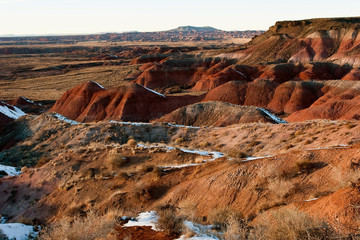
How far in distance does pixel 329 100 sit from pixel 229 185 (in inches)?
1372

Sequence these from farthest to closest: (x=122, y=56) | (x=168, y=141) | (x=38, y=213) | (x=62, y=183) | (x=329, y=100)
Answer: (x=122, y=56) → (x=329, y=100) → (x=168, y=141) → (x=62, y=183) → (x=38, y=213)

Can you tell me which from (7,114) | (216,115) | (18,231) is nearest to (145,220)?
(18,231)

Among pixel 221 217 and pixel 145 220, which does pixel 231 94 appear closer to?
pixel 145 220

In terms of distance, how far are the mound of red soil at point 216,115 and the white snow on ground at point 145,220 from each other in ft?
71.8

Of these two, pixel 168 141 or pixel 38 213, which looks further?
pixel 168 141

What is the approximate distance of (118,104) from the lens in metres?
42.7

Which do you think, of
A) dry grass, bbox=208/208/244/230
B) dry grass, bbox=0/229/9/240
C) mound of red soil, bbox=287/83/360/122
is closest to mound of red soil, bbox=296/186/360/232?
dry grass, bbox=208/208/244/230

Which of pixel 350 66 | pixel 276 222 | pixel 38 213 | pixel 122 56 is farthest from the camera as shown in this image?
pixel 122 56

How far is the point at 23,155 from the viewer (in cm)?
2553

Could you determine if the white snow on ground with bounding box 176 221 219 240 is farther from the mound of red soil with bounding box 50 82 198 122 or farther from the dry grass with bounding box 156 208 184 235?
the mound of red soil with bounding box 50 82 198 122

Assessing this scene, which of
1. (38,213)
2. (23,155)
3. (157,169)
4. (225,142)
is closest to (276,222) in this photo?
(157,169)

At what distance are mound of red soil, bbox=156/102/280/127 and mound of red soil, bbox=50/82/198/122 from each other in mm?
7110

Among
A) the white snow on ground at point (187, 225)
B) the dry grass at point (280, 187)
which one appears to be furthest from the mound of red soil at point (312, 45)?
the white snow on ground at point (187, 225)

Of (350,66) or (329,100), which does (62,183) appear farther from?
(350,66)
